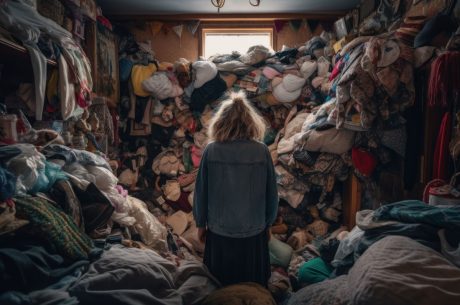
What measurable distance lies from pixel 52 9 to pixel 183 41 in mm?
1883

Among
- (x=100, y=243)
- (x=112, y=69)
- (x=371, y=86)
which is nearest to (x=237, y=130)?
(x=100, y=243)

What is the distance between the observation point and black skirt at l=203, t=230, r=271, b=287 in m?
1.83

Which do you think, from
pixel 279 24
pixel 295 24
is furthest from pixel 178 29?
pixel 295 24

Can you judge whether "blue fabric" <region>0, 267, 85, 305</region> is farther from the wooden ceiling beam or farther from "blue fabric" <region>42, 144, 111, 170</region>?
the wooden ceiling beam

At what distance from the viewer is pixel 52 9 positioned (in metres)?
2.37

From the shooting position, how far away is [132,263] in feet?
4.52

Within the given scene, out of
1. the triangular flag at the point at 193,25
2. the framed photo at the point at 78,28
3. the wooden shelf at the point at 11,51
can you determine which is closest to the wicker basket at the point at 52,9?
the framed photo at the point at 78,28

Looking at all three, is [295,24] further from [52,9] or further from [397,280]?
[397,280]

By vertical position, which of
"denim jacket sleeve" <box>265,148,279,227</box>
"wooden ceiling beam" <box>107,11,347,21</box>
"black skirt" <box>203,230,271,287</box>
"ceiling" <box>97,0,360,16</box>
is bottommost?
"black skirt" <box>203,230,271,287</box>

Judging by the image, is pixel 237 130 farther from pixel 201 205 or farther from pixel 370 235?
pixel 370 235

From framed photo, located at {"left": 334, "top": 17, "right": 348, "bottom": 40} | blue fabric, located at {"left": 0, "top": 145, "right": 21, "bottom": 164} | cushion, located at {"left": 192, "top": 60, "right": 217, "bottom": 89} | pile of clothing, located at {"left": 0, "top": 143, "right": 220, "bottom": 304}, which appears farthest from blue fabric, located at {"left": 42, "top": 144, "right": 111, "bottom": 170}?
framed photo, located at {"left": 334, "top": 17, "right": 348, "bottom": 40}

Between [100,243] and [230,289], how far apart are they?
71 centimetres

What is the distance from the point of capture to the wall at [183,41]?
13.2 ft

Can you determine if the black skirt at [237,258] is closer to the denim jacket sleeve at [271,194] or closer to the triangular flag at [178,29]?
the denim jacket sleeve at [271,194]
